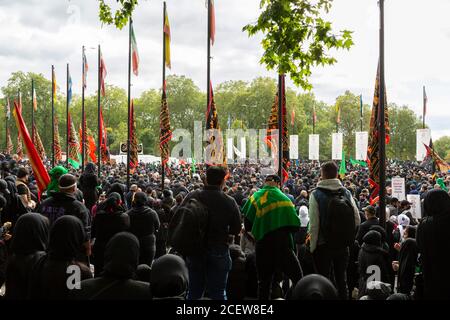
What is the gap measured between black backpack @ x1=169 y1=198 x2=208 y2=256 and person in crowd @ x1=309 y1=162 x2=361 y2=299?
4.27ft

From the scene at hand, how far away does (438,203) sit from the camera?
4.63 m

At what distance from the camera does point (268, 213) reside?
5.58 meters

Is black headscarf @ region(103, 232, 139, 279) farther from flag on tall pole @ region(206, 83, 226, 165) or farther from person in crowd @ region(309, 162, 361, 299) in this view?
flag on tall pole @ region(206, 83, 226, 165)

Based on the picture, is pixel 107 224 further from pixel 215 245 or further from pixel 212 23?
pixel 212 23

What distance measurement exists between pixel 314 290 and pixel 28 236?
2.64 meters

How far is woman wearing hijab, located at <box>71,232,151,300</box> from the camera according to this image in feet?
10.7

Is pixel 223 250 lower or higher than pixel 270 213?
lower

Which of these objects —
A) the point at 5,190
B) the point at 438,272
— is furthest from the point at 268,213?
the point at 5,190

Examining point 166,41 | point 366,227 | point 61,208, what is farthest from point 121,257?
point 166,41

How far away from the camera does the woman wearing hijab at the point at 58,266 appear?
381cm

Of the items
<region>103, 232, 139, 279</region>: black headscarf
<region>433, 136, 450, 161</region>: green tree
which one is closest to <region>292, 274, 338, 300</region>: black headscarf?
<region>103, 232, 139, 279</region>: black headscarf

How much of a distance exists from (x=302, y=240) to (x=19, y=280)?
4998 mm

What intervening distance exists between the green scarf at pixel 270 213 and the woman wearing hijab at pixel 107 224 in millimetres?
1828
